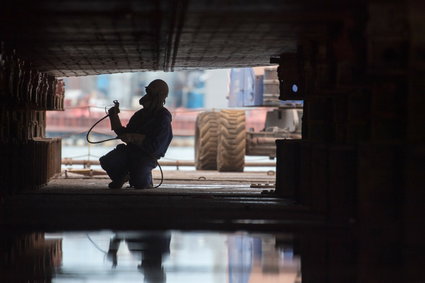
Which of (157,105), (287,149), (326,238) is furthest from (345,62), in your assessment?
(157,105)

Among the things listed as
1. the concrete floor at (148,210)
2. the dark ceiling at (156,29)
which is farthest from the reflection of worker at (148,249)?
the dark ceiling at (156,29)

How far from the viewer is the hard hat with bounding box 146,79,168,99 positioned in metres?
13.9

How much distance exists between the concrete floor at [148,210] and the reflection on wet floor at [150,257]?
8.5 inches

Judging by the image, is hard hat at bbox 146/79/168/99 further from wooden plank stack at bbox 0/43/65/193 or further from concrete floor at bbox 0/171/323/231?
wooden plank stack at bbox 0/43/65/193

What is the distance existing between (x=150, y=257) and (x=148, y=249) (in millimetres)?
417

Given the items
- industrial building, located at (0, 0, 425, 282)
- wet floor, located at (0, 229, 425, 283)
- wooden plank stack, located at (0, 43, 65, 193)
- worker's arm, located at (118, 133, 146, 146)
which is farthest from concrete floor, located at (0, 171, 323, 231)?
worker's arm, located at (118, 133, 146, 146)

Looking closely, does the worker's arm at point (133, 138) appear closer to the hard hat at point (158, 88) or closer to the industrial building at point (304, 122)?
the hard hat at point (158, 88)

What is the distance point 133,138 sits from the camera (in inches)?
531

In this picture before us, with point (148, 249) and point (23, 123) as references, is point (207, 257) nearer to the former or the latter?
point (148, 249)

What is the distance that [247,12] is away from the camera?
30.2ft

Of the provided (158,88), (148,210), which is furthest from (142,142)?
(148,210)

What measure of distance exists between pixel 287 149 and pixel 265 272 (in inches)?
214

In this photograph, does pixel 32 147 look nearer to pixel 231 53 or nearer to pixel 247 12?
pixel 231 53

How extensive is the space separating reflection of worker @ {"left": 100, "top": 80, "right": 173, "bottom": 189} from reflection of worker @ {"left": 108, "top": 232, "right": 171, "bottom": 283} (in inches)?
172
